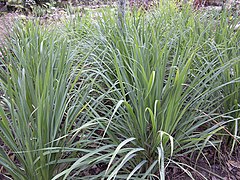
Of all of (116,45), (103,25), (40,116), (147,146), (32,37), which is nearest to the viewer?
(40,116)

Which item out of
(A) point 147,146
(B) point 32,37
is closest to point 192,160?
(A) point 147,146

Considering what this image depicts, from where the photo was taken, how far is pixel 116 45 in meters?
1.81

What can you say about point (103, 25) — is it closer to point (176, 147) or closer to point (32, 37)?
point (32, 37)

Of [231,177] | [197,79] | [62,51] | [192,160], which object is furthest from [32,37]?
[231,177]

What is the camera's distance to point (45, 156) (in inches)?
42.3

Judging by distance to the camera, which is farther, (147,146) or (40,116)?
(147,146)

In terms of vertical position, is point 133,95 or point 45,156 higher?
point 133,95

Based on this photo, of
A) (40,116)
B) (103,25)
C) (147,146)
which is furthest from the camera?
(103,25)

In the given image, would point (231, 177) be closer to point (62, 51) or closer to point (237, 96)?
point (237, 96)

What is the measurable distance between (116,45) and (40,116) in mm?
952

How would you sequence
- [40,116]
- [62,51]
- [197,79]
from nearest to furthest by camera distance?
[40,116], [197,79], [62,51]

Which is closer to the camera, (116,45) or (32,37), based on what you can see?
(116,45)

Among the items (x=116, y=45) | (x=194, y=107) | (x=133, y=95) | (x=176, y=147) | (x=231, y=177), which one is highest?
(x=116, y=45)

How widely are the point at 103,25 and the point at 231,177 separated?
1.73 m
